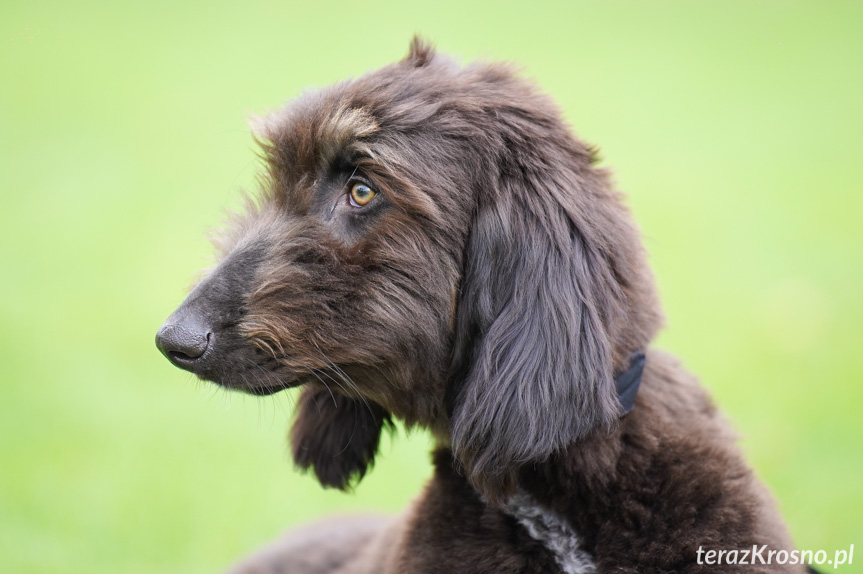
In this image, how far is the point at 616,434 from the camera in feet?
8.44

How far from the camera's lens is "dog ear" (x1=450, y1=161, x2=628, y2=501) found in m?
2.39

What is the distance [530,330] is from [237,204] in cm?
125

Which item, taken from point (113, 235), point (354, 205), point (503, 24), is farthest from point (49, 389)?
point (503, 24)

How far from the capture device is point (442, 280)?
254 centimetres

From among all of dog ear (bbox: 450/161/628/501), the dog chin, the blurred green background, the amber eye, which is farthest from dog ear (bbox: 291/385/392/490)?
the amber eye

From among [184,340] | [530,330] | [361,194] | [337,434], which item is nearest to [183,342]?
[184,340]

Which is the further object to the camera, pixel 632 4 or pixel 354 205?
pixel 632 4

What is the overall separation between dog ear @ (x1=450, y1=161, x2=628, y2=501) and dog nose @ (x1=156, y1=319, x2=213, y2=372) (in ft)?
2.58

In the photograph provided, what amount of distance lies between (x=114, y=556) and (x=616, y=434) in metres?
3.35

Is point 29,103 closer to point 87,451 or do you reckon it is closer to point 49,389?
point 49,389

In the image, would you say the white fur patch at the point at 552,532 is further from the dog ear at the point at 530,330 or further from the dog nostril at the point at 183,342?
the dog nostril at the point at 183,342

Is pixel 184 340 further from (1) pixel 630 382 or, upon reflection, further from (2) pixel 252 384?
(1) pixel 630 382

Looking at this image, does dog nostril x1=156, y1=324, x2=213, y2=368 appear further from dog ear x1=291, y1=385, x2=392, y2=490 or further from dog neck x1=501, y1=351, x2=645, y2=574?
dog neck x1=501, y1=351, x2=645, y2=574

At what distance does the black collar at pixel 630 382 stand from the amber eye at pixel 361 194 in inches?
37.9
